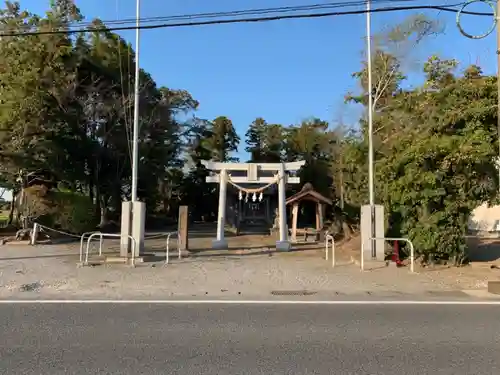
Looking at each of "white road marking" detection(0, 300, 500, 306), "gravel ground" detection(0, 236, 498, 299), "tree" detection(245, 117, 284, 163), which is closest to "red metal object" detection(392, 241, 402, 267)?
"gravel ground" detection(0, 236, 498, 299)

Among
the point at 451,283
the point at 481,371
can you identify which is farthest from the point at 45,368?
the point at 451,283

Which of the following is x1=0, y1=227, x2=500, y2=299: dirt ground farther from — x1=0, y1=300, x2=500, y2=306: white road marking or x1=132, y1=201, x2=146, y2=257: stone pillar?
x1=132, y1=201, x2=146, y2=257: stone pillar

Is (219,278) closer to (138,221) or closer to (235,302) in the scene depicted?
(235,302)

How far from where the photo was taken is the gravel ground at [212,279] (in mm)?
9508

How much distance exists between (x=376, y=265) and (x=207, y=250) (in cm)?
683

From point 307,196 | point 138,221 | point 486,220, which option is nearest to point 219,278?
point 138,221

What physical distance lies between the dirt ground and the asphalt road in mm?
1743

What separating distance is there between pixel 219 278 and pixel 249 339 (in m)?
5.37

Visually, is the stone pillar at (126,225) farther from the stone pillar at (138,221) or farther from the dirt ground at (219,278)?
the dirt ground at (219,278)

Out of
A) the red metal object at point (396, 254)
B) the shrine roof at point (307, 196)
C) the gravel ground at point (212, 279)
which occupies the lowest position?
the gravel ground at point (212, 279)

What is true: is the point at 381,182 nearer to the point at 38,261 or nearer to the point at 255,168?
the point at 255,168

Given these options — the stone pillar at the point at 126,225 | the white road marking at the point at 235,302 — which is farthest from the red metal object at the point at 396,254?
the stone pillar at the point at 126,225

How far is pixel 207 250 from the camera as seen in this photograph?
56.9 feet

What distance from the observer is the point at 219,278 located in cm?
1099
